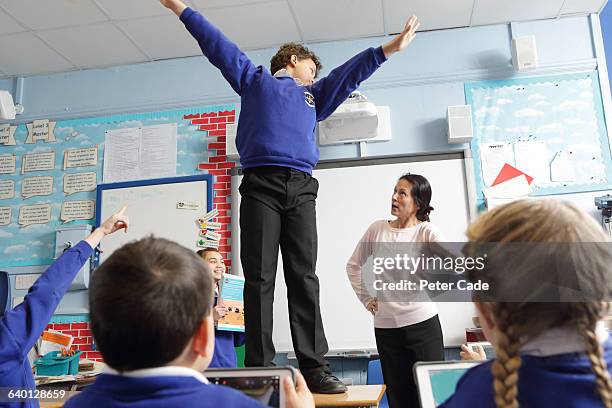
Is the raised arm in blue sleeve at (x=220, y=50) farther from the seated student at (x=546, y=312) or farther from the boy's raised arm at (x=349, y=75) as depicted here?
the seated student at (x=546, y=312)

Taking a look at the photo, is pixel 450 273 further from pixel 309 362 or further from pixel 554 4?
pixel 554 4

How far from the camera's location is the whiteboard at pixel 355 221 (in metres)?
3.53

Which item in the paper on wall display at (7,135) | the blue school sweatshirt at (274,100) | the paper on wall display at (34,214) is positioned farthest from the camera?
the paper on wall display at (7,135)

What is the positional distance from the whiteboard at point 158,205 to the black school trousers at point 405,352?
204 cm

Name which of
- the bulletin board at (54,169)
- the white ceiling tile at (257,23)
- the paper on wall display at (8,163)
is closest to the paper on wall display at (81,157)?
the bulletin board at (54,169)

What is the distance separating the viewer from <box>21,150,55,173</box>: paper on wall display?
4293mm

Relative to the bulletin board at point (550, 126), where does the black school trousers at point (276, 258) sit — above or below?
below

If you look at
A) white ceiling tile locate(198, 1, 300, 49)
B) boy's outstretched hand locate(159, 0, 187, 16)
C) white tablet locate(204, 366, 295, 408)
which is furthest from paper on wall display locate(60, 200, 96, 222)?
white tablet locate(204, 366, 295, 408)

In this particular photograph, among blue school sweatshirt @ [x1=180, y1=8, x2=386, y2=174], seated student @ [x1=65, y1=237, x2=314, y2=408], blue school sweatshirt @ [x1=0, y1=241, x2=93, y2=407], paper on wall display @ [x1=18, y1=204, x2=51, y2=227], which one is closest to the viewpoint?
seated student @ [x1=65, y1=237, x2=314, y2=408]

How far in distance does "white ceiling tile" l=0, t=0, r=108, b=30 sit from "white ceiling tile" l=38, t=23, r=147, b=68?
7 centimetres

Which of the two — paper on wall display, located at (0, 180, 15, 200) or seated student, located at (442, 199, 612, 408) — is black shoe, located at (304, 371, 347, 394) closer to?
seated student, located at (442, 199, 612, 408)

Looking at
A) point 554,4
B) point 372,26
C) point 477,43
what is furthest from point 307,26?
point 554,4

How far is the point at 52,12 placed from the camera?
12.0ft

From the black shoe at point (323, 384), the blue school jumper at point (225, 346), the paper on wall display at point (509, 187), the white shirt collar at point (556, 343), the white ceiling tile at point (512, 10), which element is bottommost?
the black shoe at point (323, 384)
